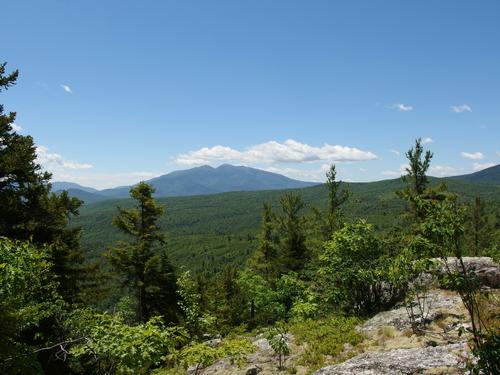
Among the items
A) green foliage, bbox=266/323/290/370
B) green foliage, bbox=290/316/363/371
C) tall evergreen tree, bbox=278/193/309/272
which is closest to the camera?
green foliage, bbox=290/316/363/371

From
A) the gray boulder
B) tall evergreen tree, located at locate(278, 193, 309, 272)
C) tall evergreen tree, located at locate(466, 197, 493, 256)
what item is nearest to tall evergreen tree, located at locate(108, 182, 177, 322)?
tall evergreen tree, located at locate(278, 193, 309, 272)

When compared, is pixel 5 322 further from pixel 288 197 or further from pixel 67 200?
pixel 288 197

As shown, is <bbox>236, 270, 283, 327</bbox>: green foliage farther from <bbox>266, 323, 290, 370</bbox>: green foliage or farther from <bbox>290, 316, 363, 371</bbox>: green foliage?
<bbox>266, 323, 290, 370</bbox>: green foliage


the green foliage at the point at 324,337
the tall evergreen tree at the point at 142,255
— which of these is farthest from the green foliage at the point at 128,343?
the tall evergreen tree at the point at 142,255

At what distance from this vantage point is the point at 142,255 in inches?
950

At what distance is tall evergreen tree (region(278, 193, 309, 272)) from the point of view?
33.2m

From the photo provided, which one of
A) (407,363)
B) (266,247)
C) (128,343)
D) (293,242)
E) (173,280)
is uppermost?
(128,343)

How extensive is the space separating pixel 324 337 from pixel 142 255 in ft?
47.5

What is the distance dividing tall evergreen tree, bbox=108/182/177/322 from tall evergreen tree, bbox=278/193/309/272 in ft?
38.1

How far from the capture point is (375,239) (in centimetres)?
1574

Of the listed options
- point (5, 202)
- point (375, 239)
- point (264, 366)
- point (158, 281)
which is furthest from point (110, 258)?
point (375, 239)

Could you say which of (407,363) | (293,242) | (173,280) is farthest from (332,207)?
(407,363)

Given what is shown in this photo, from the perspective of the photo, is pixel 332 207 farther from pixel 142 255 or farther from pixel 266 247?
pixel 142 255

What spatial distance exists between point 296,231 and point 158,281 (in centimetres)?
1380
